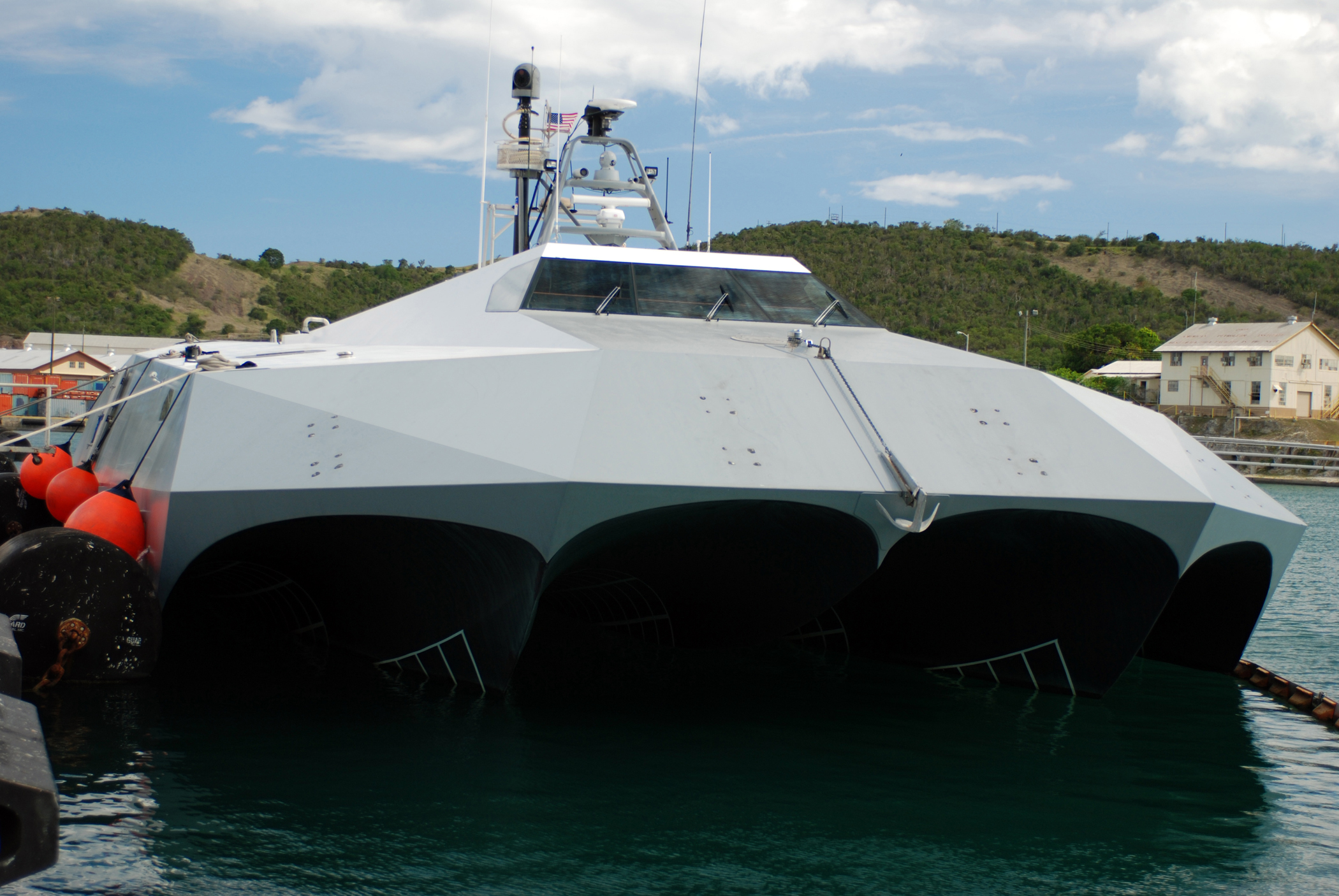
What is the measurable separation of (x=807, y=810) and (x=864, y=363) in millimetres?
2646

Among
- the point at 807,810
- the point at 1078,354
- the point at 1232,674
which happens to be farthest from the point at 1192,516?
the point at 1078,354

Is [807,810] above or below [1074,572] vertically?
below

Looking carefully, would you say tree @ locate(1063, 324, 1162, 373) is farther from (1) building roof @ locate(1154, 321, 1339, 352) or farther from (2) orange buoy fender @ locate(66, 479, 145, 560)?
(2) orange buoy fender @ locate(66, 479, 145, 560)

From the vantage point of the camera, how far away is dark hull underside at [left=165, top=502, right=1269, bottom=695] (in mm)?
6758

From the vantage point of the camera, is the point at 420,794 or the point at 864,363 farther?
the point at 864,363

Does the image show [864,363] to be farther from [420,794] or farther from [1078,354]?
[1078,354]

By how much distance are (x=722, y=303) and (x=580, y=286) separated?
103 cm

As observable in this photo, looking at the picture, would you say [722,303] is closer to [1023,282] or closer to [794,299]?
[794,299]

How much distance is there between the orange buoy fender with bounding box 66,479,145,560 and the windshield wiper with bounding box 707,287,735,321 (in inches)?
156

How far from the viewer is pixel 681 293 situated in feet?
27.6

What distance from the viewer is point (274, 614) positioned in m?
9.67

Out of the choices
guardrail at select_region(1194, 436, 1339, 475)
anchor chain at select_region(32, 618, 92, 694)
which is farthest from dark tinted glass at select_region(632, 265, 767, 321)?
guardrail at select_region(1194, 436, 1339, 475)

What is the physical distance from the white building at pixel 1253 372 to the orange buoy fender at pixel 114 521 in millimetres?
44806

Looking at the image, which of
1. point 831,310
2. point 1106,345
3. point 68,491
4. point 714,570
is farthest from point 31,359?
point 831,310
